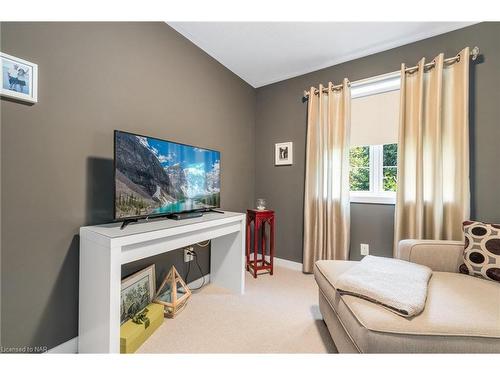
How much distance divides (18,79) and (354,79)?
2694 mm

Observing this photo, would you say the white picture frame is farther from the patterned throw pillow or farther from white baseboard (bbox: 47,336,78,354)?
the patterned throw pillow

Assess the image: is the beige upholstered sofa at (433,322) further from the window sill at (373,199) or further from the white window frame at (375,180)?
the white window frame at (375,180)

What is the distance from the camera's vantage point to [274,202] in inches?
112

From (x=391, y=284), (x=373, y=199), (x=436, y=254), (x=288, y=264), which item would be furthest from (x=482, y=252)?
(x=288, y=264)

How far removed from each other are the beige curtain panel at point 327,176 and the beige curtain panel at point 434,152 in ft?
1.60

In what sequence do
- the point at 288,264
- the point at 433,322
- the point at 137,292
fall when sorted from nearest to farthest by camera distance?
1. the point at 433,322
2. the point at 137,292
3. the point at 288,264

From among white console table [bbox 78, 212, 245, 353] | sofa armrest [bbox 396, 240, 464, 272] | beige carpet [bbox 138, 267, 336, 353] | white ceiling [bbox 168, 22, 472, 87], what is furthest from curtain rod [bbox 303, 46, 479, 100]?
beige carpet [bbox 138, 267, 336, 353]

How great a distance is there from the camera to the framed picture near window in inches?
106

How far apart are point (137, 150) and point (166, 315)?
126 centimetres

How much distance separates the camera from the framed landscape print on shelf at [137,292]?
139 cm

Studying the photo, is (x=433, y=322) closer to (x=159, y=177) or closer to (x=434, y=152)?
(x=434, y=152)

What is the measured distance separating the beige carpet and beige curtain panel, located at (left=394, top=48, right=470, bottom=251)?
1169 mm

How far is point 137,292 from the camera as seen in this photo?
150 centimetres
